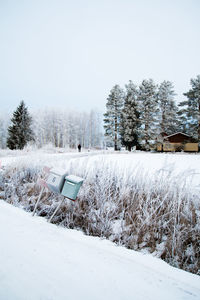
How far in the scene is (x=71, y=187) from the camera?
2.34 metres

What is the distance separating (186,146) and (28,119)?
83.0ft

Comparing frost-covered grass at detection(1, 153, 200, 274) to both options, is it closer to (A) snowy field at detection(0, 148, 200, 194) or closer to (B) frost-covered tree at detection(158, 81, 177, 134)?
(A) snowy field at detection(0, 148, 200, 194)

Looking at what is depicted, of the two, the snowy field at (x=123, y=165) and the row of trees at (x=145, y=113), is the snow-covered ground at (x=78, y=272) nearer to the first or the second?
the snowy field at (x=123, y=165)

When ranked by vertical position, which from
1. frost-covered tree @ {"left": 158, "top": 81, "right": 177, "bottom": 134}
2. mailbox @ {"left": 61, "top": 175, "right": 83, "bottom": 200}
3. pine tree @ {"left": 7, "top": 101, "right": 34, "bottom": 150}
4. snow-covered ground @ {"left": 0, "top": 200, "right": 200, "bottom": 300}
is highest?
frost-covered tree @ {"left": 158, "top": 81, "right": 177, "bottom": 134}

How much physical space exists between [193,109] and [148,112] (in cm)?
620

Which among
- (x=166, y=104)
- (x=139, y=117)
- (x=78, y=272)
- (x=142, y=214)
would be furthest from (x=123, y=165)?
(x=166, y=104)

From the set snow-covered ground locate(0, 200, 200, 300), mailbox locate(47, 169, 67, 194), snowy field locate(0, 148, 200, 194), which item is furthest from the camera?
snowy field locate(0, 148, 200, 194)

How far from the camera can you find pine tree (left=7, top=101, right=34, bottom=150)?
24.9 meters

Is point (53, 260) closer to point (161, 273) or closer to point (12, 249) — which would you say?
point (12, 249)

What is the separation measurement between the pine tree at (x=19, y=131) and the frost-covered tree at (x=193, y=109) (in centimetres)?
2302

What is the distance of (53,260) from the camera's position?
67.6 inches

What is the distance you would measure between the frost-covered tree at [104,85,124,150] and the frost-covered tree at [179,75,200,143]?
31.6 feet

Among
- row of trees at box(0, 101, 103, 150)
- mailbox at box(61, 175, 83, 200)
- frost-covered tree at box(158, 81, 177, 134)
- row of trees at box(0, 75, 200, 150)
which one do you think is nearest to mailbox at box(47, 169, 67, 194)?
mailbox at box(61, 175, 83, 200)

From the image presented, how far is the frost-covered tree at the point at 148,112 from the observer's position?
25.0m
